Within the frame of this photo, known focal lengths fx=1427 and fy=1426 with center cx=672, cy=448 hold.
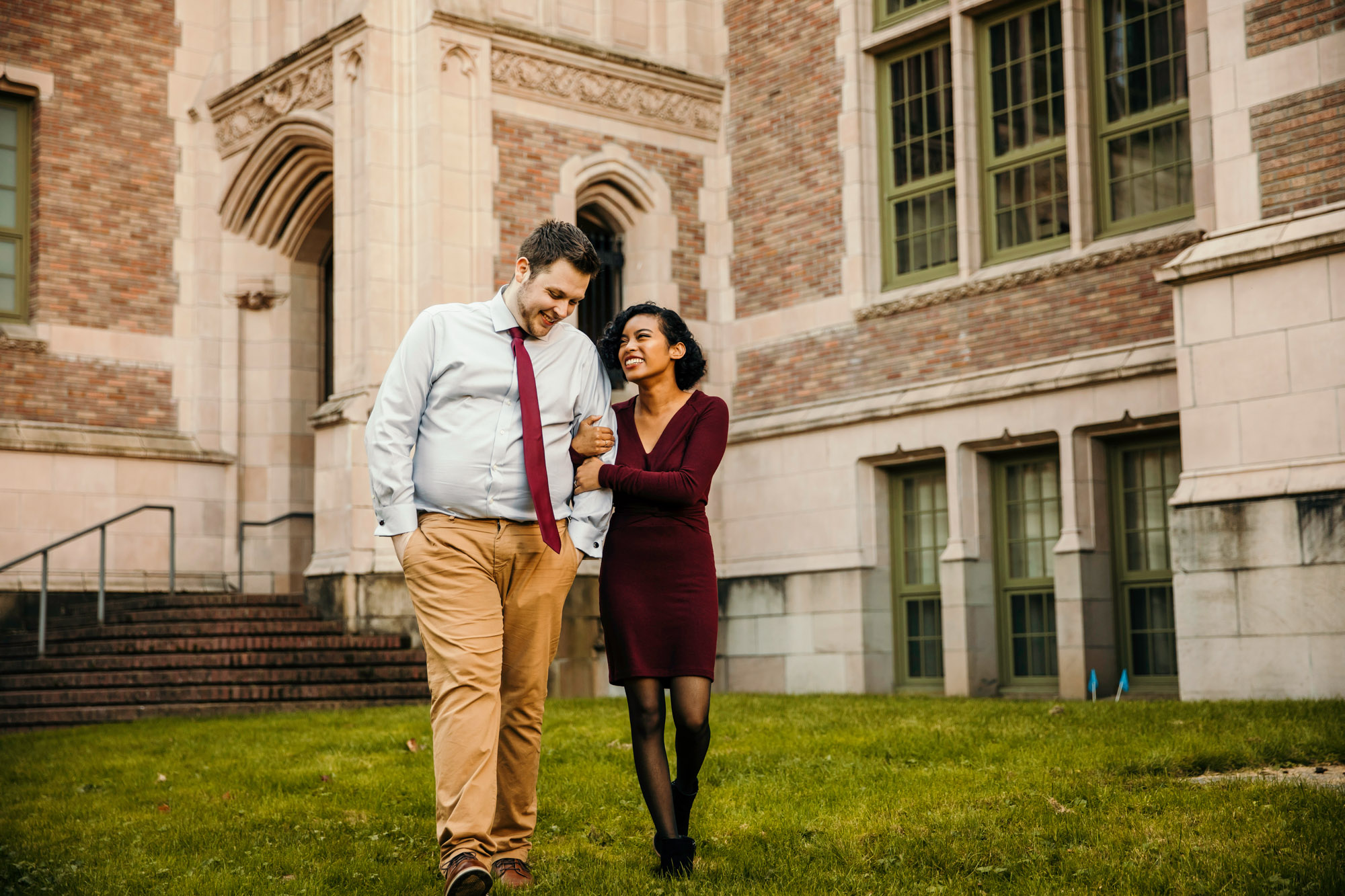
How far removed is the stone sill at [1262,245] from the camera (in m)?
9.70

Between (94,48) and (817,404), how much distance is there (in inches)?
361

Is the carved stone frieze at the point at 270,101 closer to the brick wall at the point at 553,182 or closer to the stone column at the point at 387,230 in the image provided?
the stone column at the point at 387,230

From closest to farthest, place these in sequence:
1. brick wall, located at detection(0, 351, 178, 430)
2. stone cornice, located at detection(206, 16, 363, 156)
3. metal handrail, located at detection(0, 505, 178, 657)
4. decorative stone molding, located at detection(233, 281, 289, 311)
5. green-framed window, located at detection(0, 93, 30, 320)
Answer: metal handrail, located at detection(0, 505, 178, 657) < stone cornice, located at detection(206, 16, 363, 156) < brick wall, located at detection(0, 351, 178, 430) < green-framed window, located at detection(0, 93, 30, 320) < decorative stone molding, located at detection(233, 281, 289, 311)

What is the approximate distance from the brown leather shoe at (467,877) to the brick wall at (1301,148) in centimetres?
821

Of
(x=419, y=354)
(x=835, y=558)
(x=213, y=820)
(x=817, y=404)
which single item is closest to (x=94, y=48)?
(x=817, y=404)

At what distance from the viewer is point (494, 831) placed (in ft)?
15.4

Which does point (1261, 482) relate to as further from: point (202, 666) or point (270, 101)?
point (270, 101)

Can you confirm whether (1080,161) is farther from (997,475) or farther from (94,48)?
(94,48)

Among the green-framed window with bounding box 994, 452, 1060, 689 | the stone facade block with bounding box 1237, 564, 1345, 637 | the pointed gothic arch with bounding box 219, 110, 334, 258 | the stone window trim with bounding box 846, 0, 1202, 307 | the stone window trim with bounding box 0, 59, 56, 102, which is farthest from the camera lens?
the pointed gothic arch with bounding box 219, 110, 334, 258

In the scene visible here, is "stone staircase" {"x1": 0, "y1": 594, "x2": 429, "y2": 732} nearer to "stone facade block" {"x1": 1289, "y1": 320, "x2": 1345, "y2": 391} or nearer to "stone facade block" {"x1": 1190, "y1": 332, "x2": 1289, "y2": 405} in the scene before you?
"stone facade block" {"x1": 1190, "y1": 332, "x2": 1289, "y2": 405}

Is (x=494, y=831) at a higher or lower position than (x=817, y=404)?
lower

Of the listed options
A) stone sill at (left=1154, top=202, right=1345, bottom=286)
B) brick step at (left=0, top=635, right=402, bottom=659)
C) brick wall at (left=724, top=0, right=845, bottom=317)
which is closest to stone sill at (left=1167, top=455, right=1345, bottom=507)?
stone sill at (left=1154, top=202, right=1345, bottom=286)

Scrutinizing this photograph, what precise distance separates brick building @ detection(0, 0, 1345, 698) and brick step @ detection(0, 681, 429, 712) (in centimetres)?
129

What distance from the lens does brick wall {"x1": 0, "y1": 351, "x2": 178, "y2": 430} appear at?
1540 cm
